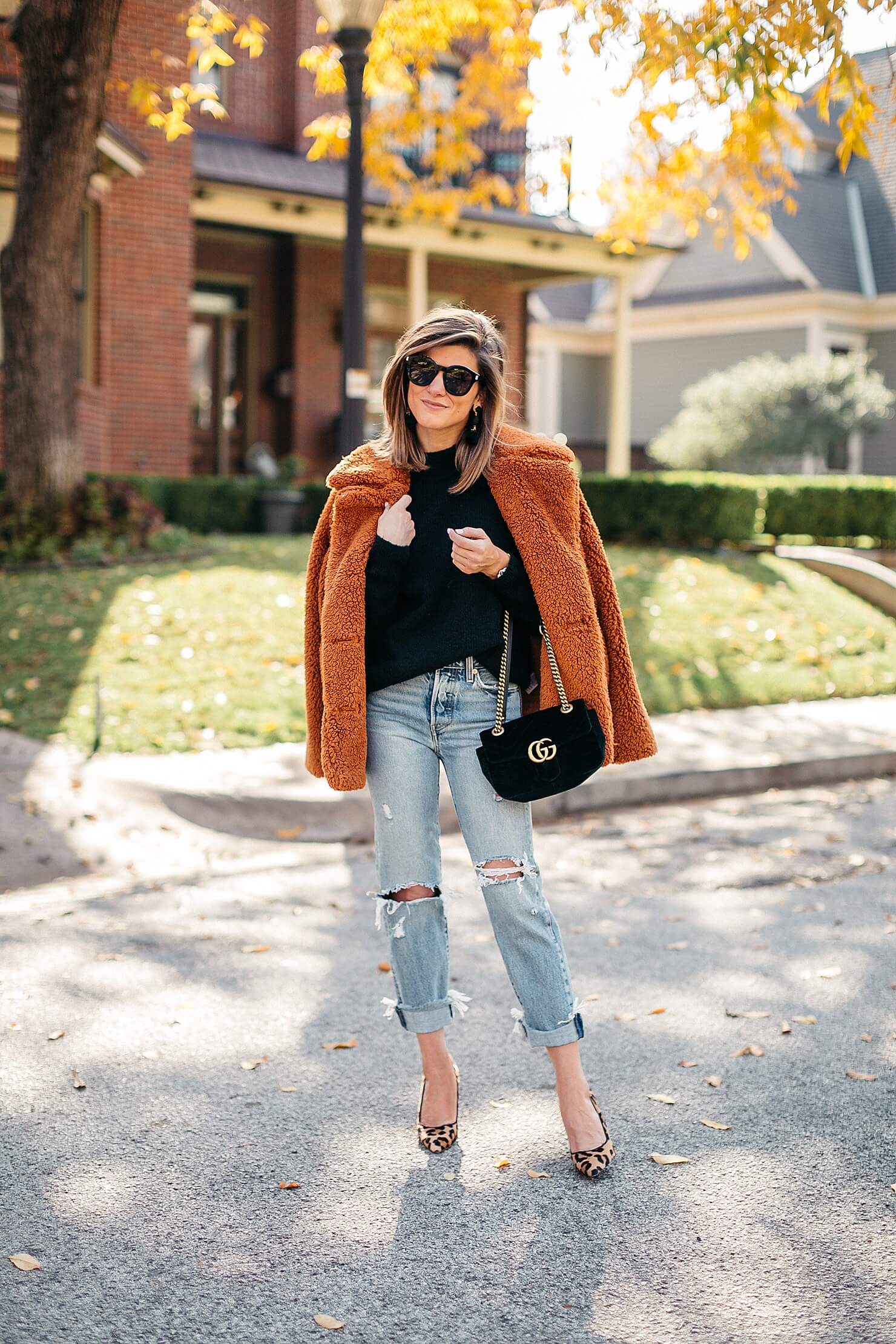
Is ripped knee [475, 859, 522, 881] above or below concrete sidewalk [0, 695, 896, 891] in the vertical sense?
above

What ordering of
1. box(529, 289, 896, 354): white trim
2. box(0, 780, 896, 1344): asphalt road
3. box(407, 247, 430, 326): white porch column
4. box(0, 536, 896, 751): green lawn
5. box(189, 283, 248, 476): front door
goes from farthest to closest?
box(529, 289, 896, 354): white trim
box(189, 283, 248, 476): front door
box(407, 247, 430, 326): white porch column
box(0, 536, 896, 751): green lawn
box(0, 780, 896, 1344): asphalt road

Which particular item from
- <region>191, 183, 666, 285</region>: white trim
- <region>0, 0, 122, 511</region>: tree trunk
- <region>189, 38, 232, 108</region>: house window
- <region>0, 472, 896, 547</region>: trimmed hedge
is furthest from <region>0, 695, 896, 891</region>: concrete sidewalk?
<region>189, 38, 232, 108</region>: house window

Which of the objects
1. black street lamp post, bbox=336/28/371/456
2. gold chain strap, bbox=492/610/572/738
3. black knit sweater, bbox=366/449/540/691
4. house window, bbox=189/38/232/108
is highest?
house window, bbox=189/38/232/108

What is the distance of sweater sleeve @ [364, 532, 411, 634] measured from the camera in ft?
10.6

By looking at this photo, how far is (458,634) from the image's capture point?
3242 millimetres

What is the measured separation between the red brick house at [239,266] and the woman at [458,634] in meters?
11.8

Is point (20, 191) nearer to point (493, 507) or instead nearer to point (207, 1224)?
point (493, 507)

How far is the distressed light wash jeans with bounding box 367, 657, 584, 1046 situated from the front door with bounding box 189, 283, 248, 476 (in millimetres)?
17543

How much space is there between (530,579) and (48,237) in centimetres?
935

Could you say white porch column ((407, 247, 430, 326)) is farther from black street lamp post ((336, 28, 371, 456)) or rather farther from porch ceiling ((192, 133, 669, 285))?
black street lamp post ((336, 28, 371, 456))

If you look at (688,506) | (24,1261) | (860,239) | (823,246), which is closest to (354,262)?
(24,1261)

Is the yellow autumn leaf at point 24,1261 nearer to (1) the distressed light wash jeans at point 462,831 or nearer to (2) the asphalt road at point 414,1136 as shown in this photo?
(2) the asphalt road at point 414,1136

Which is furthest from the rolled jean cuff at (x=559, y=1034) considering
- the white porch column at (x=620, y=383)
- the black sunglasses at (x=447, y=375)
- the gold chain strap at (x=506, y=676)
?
the white porch column at (x=620, y=383)

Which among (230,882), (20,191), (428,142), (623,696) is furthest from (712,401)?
(623,696)
